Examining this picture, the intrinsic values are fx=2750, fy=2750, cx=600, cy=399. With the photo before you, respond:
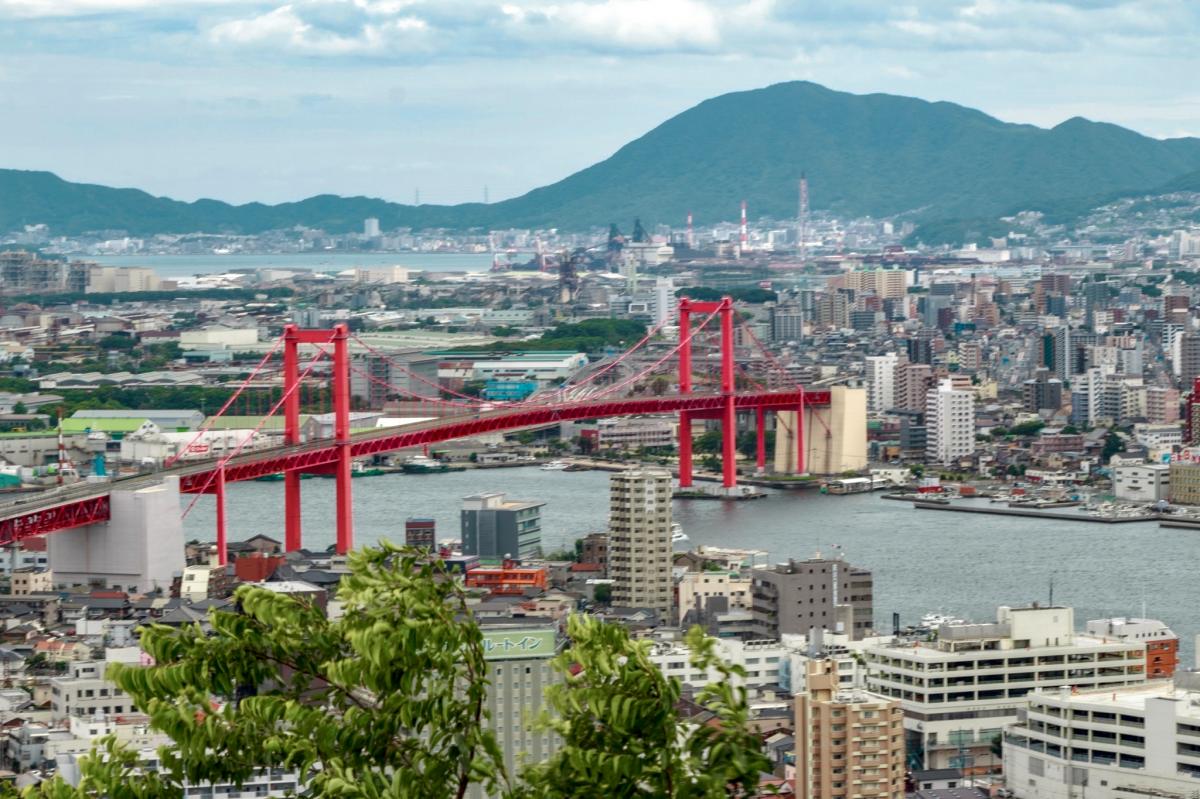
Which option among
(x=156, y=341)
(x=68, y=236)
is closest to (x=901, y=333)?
(x=156, y=341)

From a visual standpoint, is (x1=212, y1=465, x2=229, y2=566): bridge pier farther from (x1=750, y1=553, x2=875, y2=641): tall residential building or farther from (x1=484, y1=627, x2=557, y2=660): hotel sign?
(x1=484, y1=627, x2=557, y2=660): hotel sign

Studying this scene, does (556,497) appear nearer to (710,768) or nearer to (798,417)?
(798,417)

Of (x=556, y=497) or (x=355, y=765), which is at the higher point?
(x=355, y=765)

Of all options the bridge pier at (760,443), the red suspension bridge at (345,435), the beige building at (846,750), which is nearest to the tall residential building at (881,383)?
the red suspension bridge at (345,435)

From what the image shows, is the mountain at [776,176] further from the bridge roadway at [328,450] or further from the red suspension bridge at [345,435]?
the bridge roadway at [328,450]

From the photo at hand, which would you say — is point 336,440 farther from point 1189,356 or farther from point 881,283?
point 881,283

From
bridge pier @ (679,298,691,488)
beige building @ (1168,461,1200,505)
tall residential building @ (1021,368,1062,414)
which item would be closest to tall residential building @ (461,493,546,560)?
bridge pier @ (679,298,691,488)

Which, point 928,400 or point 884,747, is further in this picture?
point 928,400
